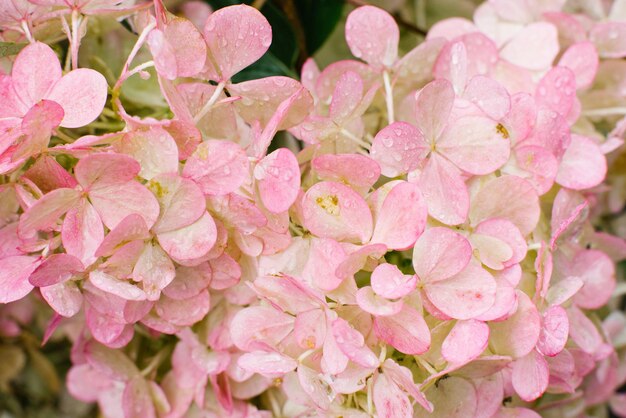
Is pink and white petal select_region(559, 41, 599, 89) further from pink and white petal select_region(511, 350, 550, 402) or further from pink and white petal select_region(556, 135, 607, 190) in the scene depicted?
pink and white petal select_region(511, 350, 550, 402)

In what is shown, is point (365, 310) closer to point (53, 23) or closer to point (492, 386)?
point (492, 386)

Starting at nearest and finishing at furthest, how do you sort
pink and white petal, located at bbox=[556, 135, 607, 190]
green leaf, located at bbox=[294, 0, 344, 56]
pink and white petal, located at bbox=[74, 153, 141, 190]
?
pink and white petal, located at bbox=[74, 153, 141, 190] → pink and white petal, located at bbox=[556, 135, 607, 190] → green leaf, located at bbox=[294, 0, 344, 56]

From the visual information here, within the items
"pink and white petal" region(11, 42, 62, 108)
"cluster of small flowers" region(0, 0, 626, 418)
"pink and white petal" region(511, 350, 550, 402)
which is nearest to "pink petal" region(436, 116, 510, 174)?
"cluster of small flowers" region(0, 0, 626, 418)

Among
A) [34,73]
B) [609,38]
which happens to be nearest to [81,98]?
[34,73]

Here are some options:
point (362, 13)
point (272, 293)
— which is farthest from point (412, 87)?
point (272, 293)

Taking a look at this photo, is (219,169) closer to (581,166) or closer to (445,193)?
(445,193)
